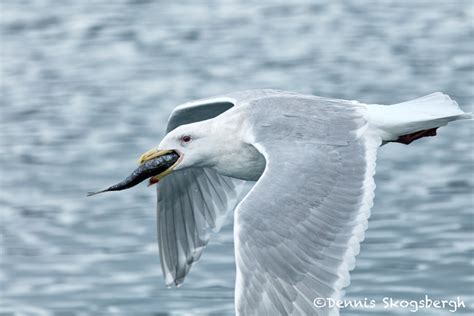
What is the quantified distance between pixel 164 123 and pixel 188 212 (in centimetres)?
588

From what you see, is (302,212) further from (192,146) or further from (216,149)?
(192,146)

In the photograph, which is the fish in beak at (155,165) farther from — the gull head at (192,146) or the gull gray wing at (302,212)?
the gull gray wing at (302,212)

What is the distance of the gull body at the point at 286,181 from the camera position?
8.05 m

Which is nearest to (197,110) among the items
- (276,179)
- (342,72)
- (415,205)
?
(276,179)

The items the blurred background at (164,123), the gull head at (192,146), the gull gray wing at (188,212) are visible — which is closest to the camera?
the gull head at (192,146)

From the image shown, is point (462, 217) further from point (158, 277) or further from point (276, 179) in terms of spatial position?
point (276, 179)

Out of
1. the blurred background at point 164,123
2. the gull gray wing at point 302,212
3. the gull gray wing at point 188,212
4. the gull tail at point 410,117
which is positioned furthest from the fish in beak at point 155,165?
the blurred background at point 164,123

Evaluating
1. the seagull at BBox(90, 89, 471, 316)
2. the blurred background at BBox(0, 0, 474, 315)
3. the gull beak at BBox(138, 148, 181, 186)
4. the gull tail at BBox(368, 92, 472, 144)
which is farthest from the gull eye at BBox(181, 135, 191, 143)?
the blurred background at BBox(0, 0, 474, 315)

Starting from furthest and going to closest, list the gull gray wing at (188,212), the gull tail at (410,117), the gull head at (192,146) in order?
the gull gray wing at (188,212) → the gull head at (192,146) → the gull tail at (410,117)

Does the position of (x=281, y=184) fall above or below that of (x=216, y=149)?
above

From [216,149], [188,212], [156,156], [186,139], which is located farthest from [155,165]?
[188,212]

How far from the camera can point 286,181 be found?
8.42 metres

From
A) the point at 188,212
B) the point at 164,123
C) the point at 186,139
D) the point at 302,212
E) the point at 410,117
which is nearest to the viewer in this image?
the point at 302,212

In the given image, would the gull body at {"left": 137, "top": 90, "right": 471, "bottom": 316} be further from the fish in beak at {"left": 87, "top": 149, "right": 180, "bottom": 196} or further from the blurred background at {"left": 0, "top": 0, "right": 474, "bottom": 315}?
the blurred background at {"left": 0, "top": 0, "right": 474, "bottom": 315}
